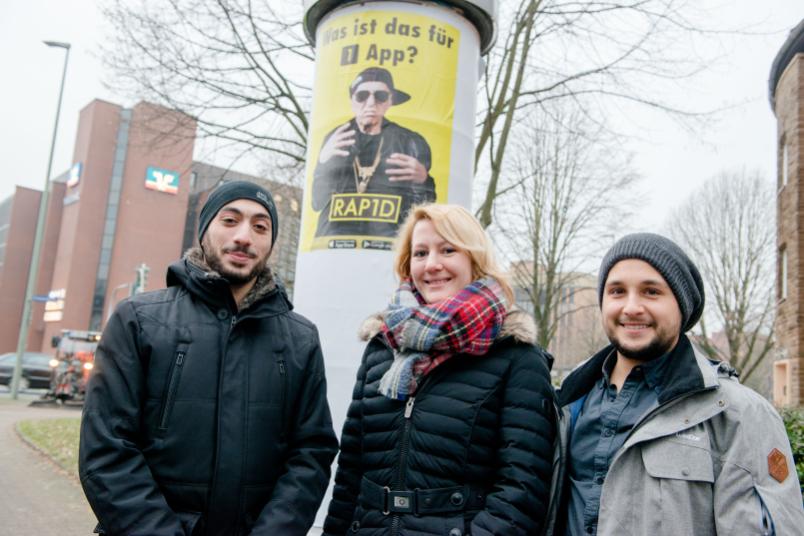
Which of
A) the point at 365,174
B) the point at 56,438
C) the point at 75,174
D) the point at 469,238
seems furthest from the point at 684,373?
the point at 75,174

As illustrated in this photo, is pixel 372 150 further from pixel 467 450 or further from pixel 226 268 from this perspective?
pixel 467 450

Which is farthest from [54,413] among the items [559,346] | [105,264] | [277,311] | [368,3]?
[559,346]

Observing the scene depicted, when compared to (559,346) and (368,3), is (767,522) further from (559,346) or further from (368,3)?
(559,346)

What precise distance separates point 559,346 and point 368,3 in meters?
54.3

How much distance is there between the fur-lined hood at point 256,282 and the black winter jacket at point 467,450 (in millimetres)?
640

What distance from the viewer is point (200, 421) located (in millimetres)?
2506

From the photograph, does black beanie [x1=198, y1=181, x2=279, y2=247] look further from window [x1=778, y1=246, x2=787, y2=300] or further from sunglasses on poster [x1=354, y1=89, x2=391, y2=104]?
window [x1=778, y1=246, x2=787, y2=300]

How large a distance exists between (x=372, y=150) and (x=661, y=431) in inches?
139

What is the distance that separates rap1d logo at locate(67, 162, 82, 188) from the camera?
52.5m

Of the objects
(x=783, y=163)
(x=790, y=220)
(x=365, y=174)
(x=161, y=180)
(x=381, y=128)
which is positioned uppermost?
(x=161, y=180)

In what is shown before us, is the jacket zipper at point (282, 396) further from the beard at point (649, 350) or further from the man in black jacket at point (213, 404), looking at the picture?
the beard at point (649, 350)

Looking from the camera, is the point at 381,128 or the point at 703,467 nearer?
Result: the point at 703,467

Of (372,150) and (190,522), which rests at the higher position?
(372,150)

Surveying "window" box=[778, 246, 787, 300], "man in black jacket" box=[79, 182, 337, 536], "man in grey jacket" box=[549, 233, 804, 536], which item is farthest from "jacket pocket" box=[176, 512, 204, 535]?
"window" box=[778, 246, 787, 300]
